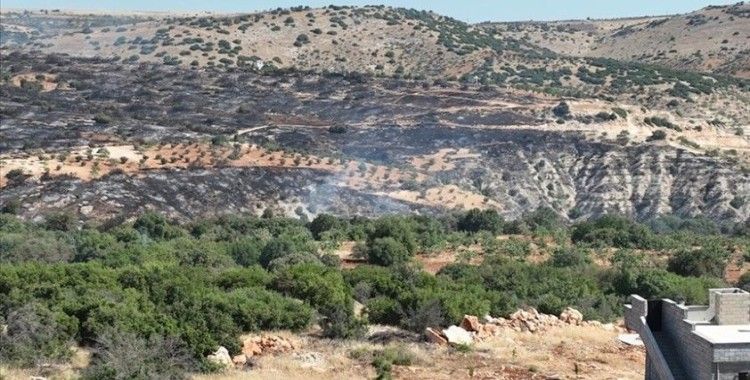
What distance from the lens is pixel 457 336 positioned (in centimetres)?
1784

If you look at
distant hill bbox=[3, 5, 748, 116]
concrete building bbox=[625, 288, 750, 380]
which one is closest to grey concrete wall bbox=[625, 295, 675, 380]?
concrete building bbox=[625, 288, 750, 380]

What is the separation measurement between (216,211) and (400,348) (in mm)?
24567

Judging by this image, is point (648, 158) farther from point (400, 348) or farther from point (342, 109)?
point (400, 348)

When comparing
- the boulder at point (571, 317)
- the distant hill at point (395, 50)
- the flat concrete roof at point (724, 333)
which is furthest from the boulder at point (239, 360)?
the distant hill at point (395, 50)

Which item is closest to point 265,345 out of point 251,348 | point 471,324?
point 251,348

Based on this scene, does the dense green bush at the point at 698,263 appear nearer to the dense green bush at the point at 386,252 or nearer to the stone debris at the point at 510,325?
the stone debris at the point at 510,325

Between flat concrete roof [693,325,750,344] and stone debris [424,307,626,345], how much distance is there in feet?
23.7

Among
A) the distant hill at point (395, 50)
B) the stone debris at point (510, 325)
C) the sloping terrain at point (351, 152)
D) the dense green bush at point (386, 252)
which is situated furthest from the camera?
the distant hill at point (395, 50)

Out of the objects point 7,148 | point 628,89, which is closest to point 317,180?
point 7,148

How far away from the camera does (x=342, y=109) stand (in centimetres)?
6084

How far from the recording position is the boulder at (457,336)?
17.7 metres

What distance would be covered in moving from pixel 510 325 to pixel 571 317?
1.78 meters

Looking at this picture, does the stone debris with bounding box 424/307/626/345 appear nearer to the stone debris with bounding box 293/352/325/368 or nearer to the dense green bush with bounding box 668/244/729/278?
the stone debris with bounding box 293/352/325/368

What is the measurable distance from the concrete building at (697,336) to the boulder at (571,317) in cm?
780
